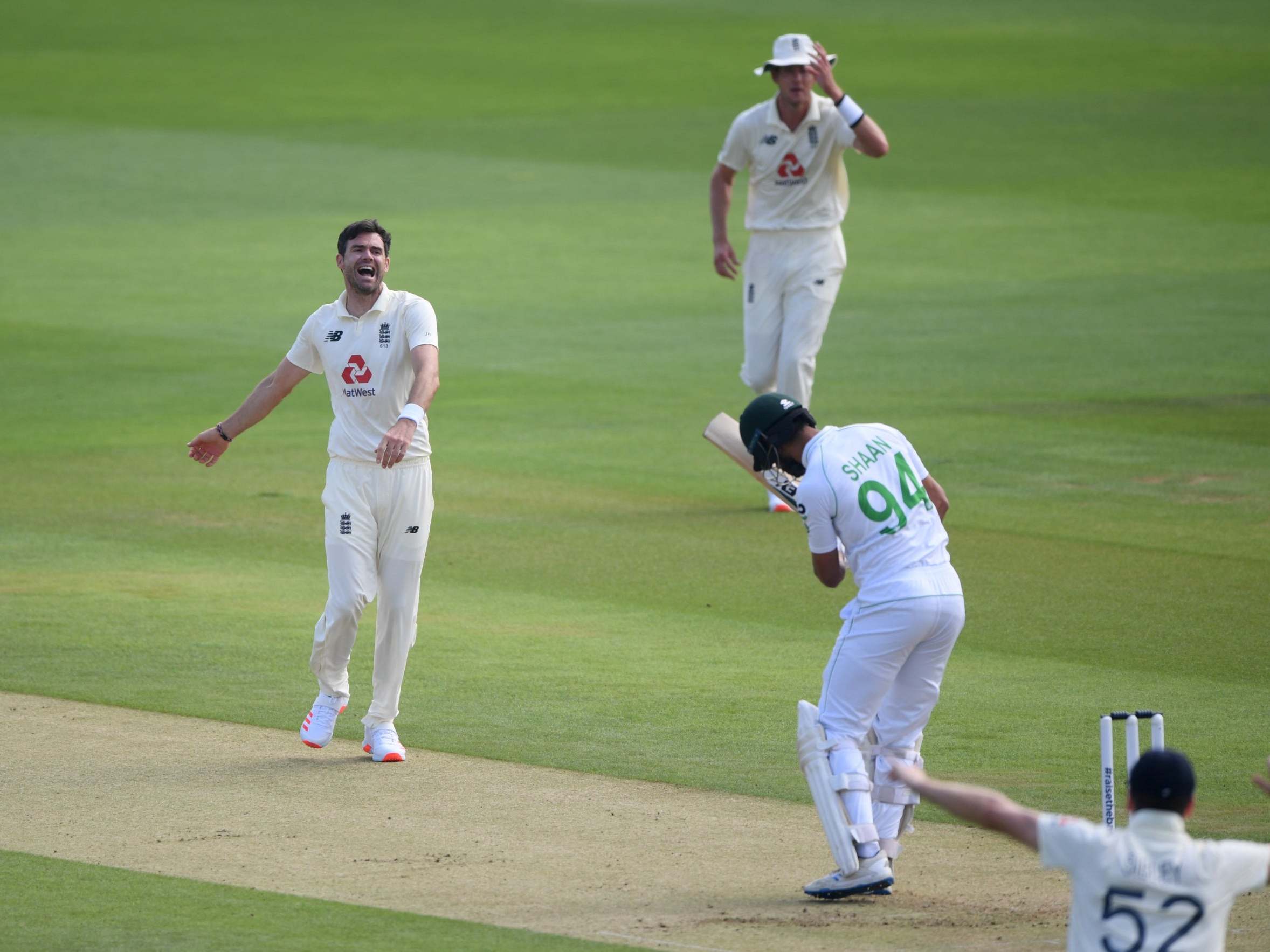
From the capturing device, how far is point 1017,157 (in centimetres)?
3725

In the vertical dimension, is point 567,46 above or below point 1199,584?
above

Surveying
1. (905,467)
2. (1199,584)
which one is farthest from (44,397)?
(905,467)

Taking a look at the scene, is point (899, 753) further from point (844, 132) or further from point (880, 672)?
point (844, 132)

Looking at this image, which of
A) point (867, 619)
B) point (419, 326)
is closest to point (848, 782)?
point (867, 619)

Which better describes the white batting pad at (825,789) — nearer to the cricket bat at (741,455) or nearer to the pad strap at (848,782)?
the pad strap at (848,782)

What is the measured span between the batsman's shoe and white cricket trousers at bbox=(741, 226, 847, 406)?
624cm

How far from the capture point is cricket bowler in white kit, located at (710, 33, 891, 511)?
14852 mm

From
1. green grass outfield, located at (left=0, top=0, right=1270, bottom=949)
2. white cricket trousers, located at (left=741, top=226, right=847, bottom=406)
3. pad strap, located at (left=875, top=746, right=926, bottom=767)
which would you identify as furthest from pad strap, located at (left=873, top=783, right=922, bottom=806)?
white cricket trousers, located at (left=741, top=226, right=847, bottom=406)

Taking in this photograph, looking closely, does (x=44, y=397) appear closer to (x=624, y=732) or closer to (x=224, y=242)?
(x=224, y=242)

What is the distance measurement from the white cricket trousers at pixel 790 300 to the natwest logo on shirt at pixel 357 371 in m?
6.01

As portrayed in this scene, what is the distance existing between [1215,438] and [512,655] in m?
8.64

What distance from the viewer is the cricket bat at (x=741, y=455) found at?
798cm

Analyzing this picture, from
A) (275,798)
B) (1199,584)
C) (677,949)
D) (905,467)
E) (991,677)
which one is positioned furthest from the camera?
(1199,584)

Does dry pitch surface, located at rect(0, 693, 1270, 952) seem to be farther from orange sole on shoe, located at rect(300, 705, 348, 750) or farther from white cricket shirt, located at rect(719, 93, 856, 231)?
white cricket shirt, located at rect(719, 93, 856, 231)
